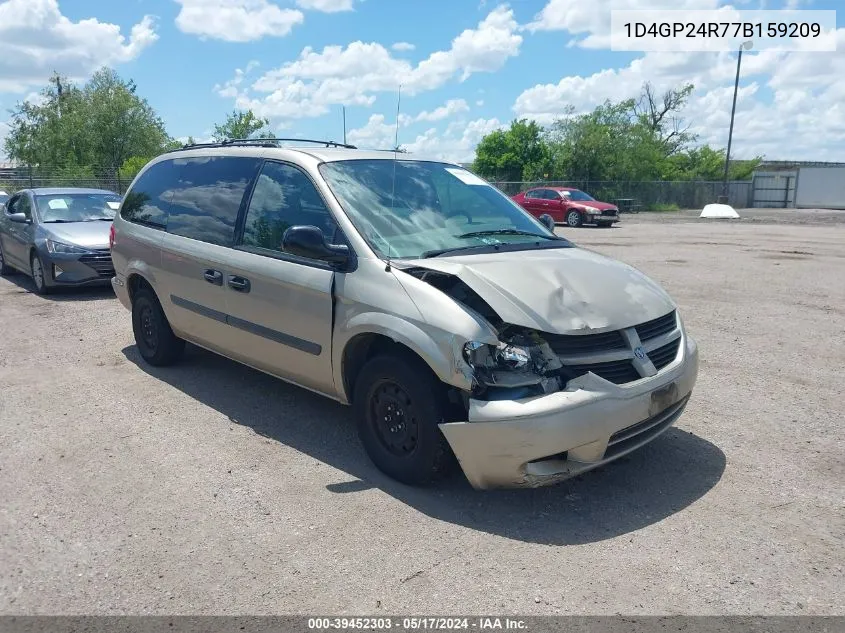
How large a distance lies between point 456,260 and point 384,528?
155 centimetres

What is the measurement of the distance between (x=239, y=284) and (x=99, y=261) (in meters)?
6.14

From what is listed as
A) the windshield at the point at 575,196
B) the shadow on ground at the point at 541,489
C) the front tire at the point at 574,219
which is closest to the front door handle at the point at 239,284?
the shadow on ground at the point at 541,489

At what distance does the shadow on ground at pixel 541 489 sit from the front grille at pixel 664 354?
710 millimetres

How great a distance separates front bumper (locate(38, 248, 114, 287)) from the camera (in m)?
10.0

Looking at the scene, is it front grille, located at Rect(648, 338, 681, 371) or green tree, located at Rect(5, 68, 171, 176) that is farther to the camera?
green tree, located at Rect(5, 68, 171, 176)

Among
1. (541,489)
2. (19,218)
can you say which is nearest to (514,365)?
(541,489)

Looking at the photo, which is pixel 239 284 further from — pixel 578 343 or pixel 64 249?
pixel 64 249

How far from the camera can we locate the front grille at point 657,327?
3.98 meters

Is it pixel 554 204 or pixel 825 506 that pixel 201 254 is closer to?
pixel 825 506

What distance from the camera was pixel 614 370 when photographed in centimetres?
375

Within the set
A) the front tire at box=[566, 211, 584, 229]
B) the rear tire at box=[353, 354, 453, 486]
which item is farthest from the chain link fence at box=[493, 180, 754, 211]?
the rear tire at box=[353, 354, 453, 486]

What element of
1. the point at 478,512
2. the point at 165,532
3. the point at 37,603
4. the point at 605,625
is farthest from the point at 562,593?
the point at 37,603

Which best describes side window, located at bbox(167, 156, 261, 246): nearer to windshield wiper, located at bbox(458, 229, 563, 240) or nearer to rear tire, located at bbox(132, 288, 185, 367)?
rear tire, located at bbox(132, 288, 185, 367)

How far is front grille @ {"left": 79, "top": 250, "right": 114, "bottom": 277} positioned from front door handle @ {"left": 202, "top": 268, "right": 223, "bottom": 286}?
18.3 ft
